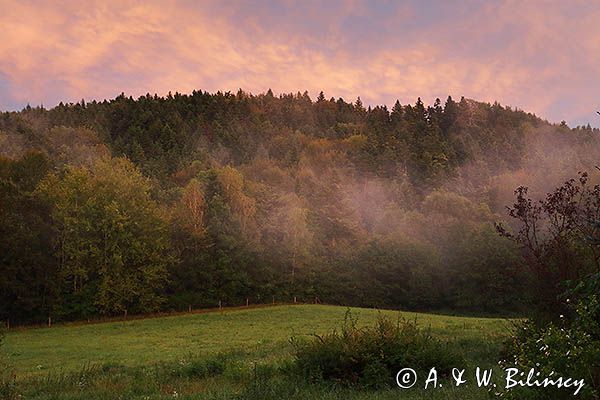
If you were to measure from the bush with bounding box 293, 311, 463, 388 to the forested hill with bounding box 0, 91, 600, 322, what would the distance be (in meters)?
4.03

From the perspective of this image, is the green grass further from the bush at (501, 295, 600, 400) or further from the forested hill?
the forested hill

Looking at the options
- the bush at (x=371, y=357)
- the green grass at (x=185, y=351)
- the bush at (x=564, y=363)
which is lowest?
the green grass at (x=185, y=351)

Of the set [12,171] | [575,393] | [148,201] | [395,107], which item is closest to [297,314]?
[148,201]

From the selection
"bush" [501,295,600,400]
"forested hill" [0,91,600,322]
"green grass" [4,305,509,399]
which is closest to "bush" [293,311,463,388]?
"green grass" [4,305,509,399]

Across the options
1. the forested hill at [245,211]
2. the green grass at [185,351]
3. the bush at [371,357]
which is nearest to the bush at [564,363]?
the green grass at [185,351]

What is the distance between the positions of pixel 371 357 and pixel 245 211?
5640 cm

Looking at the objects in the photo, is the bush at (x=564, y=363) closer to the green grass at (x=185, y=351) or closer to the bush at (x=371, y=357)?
the green grass at (x=185, y=351)

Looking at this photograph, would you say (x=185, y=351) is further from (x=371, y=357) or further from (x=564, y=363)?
(x=564, y=363)

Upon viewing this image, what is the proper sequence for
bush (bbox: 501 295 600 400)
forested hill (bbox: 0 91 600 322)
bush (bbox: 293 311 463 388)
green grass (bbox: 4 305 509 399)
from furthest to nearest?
forested hill (bbox: 0 91 600 322) → green grass (bbox: 4 305 509 399) → bush (bbox: 293 311 463 388) → bush (bbox: 501 295 600 400)

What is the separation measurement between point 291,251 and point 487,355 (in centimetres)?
5286

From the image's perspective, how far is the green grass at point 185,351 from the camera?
35.8 ft

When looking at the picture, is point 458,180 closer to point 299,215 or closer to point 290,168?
point 290,168

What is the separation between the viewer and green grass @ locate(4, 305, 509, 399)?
10914 millimetres

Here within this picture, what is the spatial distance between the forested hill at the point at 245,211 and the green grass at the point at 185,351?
6377 millimetres
